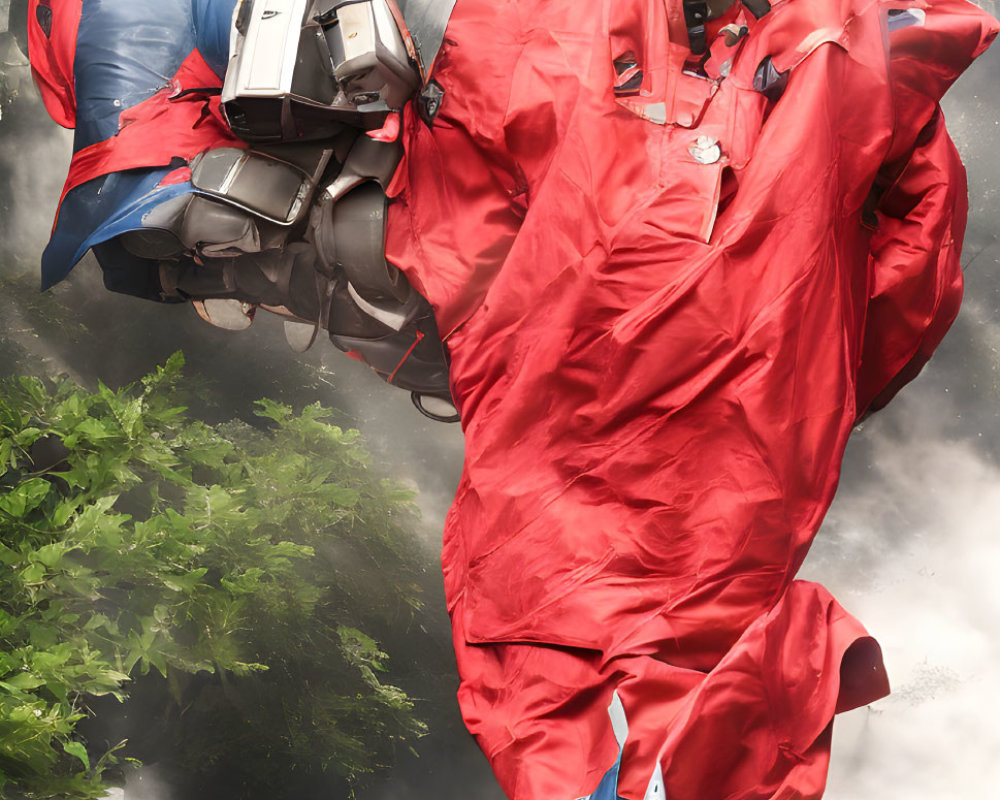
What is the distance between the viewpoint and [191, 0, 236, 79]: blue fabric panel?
1.71 metres

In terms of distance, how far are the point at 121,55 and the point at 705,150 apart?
953 mm

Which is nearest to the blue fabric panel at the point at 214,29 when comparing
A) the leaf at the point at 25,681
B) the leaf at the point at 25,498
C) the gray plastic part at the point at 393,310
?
the gray plastic part at the point at 393,310

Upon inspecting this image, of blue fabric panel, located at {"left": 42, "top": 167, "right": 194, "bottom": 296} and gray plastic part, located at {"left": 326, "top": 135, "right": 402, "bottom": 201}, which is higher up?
gray plastic part, located at {"left": 326, "top": 135, "right": 402, "bottom": 201}

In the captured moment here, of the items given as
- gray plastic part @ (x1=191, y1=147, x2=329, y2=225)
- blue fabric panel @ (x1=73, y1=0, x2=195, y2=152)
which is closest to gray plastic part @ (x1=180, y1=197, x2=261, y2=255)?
gray plastic part @ (x1=191, y1=147, x2=329, y2=225)

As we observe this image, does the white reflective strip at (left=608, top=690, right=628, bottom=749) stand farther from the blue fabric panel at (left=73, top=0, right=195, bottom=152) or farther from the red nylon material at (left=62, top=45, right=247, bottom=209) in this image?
the blue fabric panel at (left=73, top=0, right=195, bottom=152)

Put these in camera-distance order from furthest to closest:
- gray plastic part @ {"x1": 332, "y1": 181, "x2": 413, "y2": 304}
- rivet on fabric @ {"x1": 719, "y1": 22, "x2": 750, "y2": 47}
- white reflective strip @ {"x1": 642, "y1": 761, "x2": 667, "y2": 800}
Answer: gray plastic part @ {"x1": 332, "y1": 181, "x2": 413, "y2": 304}, rivet on fabric @ {"x1": 719, "y1": 22, "x2": 750, "y2": 47}, white reflective strip @ {"x1": 642, "y1": 761, "x2": 667, "y2": 800}

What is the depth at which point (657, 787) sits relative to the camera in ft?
4.27

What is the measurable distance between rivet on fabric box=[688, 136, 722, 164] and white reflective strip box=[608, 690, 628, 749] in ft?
2.14

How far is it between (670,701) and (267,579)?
716mm

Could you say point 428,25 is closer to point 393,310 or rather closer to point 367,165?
point 367,165

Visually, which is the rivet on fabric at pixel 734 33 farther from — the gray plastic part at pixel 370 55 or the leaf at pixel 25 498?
the leaf at pixel 25 498

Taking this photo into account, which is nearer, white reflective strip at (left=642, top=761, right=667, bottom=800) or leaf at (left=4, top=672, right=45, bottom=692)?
white reflective strip at (left=642, top=761, right=667, bottom=800)

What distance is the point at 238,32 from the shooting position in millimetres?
1648

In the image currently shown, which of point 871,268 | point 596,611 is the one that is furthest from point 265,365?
point 871,268
